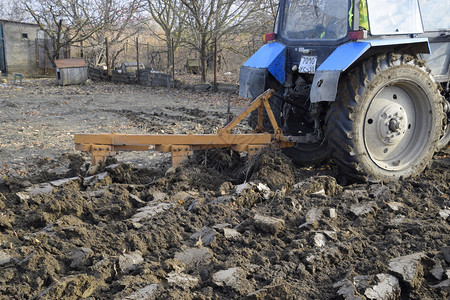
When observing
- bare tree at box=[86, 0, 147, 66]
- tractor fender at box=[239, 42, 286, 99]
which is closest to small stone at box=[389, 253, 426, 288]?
tractor fender at box=[239, 42, 286, 99]

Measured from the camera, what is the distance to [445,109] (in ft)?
18.4

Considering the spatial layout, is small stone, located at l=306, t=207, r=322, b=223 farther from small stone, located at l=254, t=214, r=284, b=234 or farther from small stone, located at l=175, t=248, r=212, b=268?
small stone, located at l=175, t=248, r=212, b=268

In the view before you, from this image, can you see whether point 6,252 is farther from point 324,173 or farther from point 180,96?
point 180,96

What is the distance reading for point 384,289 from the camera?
2.88 metres

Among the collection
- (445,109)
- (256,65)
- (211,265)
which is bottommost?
(211,265)

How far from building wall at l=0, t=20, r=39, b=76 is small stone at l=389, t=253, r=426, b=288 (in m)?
22.7

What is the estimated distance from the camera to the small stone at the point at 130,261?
→ 307 cm

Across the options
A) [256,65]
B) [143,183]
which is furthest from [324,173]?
[143,183]

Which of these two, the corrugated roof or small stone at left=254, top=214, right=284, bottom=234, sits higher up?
the corrugated roof

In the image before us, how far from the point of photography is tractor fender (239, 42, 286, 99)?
551 cm

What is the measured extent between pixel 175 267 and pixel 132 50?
71.2 ft

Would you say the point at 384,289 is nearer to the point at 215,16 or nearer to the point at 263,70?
the point at 263,70

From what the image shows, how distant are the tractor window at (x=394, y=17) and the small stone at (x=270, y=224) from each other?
2.31 m

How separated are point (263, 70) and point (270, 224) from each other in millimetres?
2358
